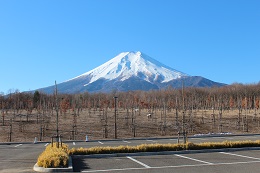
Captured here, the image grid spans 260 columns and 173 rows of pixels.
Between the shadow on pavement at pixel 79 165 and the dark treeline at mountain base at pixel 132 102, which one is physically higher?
the dark treeline at mountain base at pixel 132 102

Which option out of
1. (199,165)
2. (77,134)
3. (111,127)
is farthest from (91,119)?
(199,165)

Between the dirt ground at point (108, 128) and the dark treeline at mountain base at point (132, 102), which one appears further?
the dark treeline at mountain base at point (132, 102)

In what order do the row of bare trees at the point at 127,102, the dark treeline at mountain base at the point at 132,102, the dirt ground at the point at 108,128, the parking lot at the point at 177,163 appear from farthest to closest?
the dark treeline at mountain base at the point at 132,102 → the row of bare trees at the point at 127,102 → the dirt ground at the point at 108,128 → the parking lot at the point at 177,163

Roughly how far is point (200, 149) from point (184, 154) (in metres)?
1.33

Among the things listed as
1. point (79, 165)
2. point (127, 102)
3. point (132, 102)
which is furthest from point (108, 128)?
point (79, 165)

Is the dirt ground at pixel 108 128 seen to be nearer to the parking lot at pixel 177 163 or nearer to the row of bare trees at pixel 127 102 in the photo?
the row of bare trees at pixel 127 102

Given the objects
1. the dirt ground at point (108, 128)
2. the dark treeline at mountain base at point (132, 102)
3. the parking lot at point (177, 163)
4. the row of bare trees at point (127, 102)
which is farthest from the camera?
the dark treeline at mountain base at point (132, 102)

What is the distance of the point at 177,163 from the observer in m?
12.7

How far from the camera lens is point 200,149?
1631cm

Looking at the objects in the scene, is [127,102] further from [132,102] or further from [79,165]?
[79,165]

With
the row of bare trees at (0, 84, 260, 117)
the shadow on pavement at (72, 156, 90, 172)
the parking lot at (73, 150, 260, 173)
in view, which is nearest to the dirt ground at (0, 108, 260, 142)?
the row of bare trees at (0, 84, 260, 117)

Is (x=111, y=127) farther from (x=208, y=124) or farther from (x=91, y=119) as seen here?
(x=208, y=124)

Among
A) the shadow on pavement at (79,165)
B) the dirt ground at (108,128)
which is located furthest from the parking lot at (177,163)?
the dirt ground at (108,128)

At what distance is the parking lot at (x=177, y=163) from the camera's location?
451 inches
